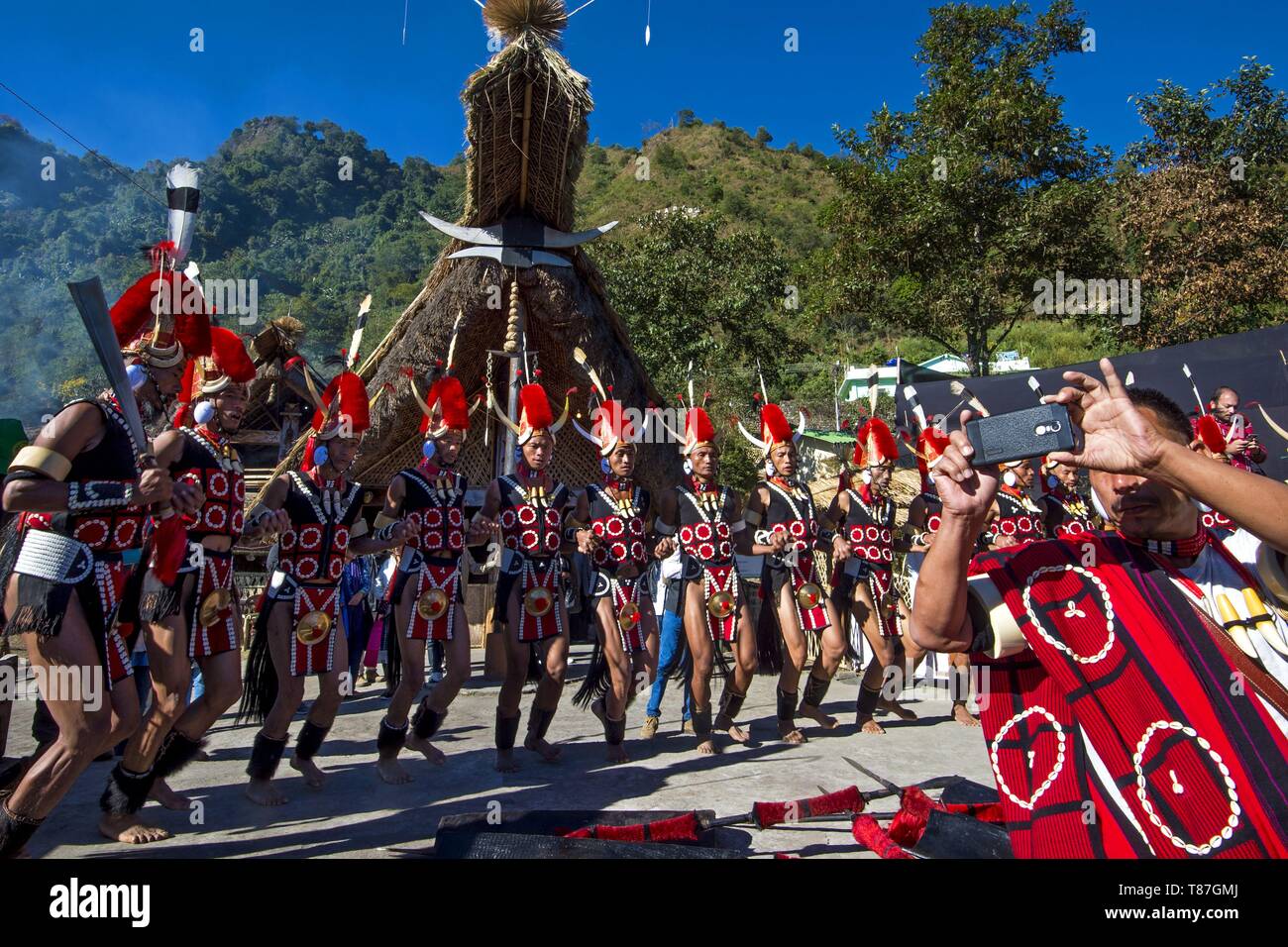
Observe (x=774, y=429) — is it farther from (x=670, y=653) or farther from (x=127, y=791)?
(x=127, y=791)

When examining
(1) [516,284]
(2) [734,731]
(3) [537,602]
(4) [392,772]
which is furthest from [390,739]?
(1) [516,284]

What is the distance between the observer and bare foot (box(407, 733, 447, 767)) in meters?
5.44

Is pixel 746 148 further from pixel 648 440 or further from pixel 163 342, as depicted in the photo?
pixel 163 342

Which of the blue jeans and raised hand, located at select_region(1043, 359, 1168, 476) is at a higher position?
raised hand, located at select_region(1043, 359, 1168, 476)

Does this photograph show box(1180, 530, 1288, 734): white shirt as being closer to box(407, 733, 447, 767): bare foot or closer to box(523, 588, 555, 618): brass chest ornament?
box(523, 588, 555, 618): brass chest ornament

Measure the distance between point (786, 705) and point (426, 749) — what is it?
2.47 metres

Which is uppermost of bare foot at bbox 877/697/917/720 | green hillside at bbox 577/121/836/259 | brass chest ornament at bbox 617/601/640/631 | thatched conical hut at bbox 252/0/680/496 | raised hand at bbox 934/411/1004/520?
green hillside at bbox 577/121/836/259

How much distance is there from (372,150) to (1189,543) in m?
86.8

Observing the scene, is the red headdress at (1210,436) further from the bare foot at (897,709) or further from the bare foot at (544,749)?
the bare foot at (544,749)

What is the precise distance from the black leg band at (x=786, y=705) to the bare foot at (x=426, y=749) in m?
2.34

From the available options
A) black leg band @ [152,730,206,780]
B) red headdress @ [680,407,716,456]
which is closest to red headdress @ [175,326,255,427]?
black leg band @ [152,730,206,780]

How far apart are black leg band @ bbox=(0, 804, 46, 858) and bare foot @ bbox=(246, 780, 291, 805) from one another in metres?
1.43

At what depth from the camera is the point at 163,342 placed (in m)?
4.00
